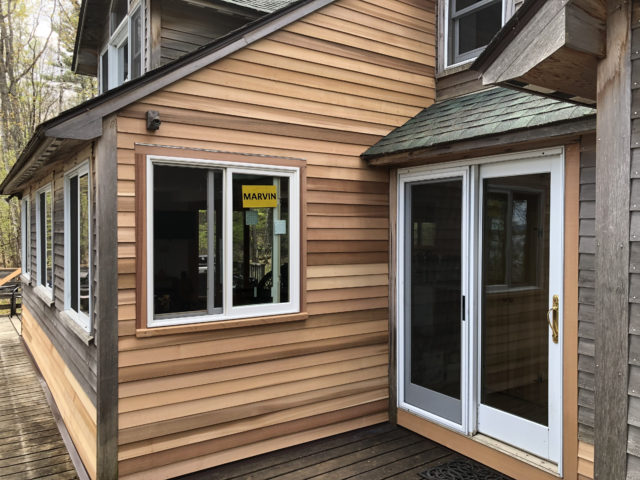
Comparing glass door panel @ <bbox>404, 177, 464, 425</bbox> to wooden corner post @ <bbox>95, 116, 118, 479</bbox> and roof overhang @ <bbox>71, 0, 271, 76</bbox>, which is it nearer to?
wooden corner post @ <bbox>95, 116, 118, 479</bbox>

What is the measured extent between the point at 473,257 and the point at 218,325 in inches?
79.9

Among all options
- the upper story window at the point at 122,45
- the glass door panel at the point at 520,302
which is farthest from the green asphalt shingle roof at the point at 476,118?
the upper story window at the point at 122,45

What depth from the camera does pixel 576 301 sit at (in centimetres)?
315

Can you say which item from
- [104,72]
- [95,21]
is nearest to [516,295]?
[104,72]

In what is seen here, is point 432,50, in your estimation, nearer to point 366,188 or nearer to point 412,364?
point 366,188

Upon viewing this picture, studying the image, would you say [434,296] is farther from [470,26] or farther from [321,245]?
[470,26]

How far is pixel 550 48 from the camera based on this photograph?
72.2 inches

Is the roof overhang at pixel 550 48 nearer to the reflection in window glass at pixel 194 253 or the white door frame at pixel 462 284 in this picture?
the white door frame at pixel 462 284

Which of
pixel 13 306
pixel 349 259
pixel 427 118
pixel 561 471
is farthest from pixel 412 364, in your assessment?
pixel 13 306

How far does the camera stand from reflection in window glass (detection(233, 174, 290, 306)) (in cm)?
386

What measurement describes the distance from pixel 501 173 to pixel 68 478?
155 inches

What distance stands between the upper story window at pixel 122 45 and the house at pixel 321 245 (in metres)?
0.79

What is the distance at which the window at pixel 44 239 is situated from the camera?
19.2 feet

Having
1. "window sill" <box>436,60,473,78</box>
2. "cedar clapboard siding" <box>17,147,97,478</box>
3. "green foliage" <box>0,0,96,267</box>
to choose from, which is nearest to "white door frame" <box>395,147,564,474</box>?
"window sill" <box>436,60,473,78</box>
